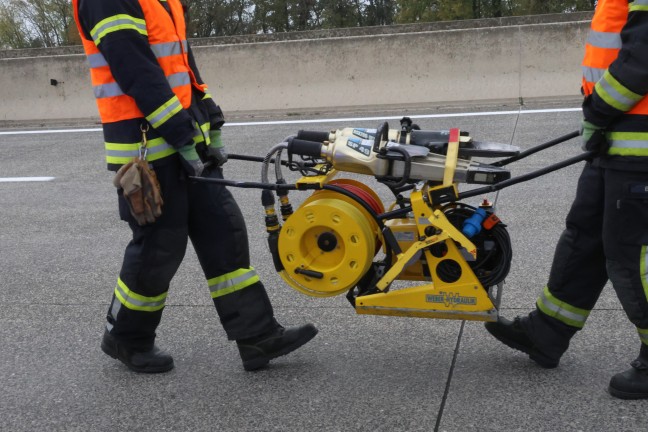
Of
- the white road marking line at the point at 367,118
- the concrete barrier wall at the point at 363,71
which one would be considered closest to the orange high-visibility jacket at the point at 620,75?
the white road marking line at the point at 367,118

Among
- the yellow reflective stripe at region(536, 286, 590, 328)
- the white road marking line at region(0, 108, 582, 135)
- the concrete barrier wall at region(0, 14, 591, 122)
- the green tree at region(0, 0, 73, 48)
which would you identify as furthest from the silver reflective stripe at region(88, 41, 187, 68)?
the green tree at region(0, 0, 73, 48)

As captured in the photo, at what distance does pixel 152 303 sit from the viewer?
12.3 ft

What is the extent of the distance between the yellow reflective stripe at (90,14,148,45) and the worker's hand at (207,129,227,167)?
0.65 meters

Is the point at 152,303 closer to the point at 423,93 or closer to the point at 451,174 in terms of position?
the point at 451,174

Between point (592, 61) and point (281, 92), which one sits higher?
point (592, 61)

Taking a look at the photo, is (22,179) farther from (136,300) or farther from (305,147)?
(305,147)

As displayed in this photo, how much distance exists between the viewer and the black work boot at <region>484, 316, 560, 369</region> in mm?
3555

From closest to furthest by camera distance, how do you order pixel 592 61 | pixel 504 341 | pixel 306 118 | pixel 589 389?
pixel 592 61 < pixel 589 389 < pixel 504 341 < pixel 306 118

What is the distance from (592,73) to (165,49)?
5.80ft

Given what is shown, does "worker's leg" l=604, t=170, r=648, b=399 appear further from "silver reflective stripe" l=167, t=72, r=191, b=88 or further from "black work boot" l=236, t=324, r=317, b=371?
"silver reflective stripe" l=167, t=72, r=191, b=88

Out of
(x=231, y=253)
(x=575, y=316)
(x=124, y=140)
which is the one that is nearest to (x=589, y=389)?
(x=575, y=316)

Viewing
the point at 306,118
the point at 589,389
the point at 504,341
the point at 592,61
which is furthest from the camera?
the point at 306,118

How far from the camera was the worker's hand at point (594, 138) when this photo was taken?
3105 mm

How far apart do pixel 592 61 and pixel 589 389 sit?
1.37 meters
